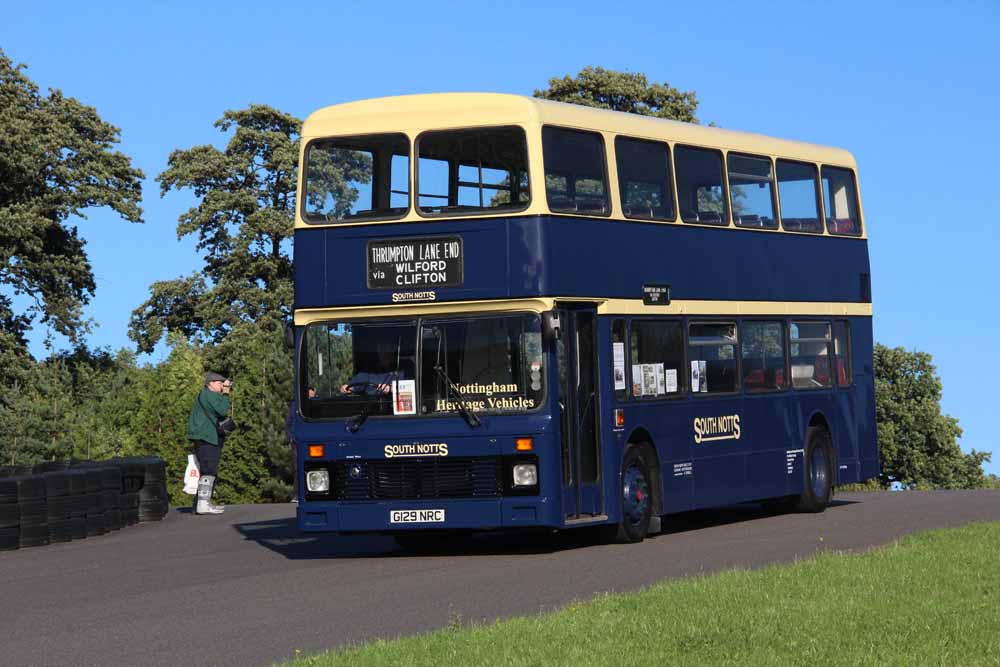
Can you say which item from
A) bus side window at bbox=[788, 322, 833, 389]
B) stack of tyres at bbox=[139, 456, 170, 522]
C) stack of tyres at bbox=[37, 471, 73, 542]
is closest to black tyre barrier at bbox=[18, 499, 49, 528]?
stack of tyres at bbox=[37, 471, 73, 542]

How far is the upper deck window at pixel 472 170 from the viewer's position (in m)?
19.1

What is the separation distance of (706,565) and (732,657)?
659 cm

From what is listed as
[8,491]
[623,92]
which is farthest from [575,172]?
[623,92]

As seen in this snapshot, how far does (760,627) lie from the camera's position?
11820mm

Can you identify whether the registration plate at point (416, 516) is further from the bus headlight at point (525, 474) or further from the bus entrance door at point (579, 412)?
the bus entrance door at point (579, 412)

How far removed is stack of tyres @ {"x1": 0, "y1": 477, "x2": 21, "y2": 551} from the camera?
74.2 ft

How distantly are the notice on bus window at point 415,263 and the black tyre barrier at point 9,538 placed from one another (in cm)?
621

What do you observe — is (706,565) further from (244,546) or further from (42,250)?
(42,250)

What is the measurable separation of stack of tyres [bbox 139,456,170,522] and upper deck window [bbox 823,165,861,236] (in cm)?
1006

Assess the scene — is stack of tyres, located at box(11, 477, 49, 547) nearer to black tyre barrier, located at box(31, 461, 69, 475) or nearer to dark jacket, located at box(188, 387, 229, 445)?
dark jacket, located at box(188, 387, 229, 445)

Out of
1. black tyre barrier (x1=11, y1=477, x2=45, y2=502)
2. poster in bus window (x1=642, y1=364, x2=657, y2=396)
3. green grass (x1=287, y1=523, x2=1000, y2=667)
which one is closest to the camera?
green grass (x1=287, y1=523, x2=1000, y2=667)

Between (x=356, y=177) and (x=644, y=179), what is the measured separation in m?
3.18

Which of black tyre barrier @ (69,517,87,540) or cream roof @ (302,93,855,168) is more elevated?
cream roof @ (302,93,855,168)

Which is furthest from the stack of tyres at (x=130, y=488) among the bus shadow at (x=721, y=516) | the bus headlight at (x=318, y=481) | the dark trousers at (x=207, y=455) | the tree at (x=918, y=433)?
the tree at (x=918, y=433)
